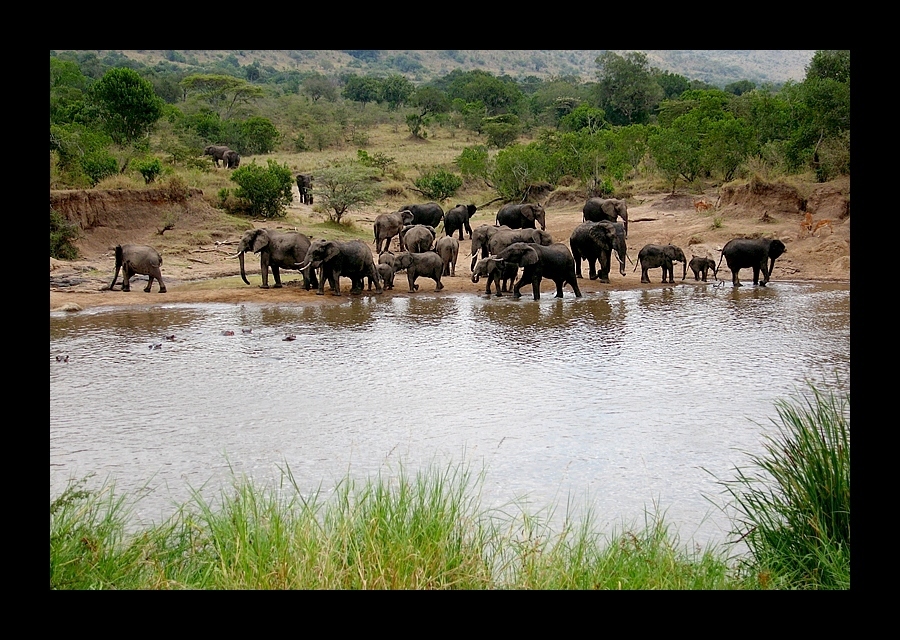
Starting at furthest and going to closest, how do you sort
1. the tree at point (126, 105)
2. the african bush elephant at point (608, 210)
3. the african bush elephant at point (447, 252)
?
the tree at point (126, 105) < the african bush elephant at point (608, 210) < the african bush elephant at point (447, 252)

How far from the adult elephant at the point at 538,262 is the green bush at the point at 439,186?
16.8 metres

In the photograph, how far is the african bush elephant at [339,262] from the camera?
14.4 meters

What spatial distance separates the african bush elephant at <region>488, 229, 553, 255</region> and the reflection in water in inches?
109

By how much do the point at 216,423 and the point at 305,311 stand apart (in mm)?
5938

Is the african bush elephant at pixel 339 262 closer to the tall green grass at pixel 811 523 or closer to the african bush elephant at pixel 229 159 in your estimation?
the tall green grass at pixel 811 523

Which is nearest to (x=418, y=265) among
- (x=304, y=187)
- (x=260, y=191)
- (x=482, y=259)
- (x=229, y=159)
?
(x=482, y=259)

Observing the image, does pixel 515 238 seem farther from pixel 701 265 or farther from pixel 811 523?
pixel 811 523

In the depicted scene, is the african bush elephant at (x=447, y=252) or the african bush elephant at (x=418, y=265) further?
the african bush elephant at (x=447, y=252)

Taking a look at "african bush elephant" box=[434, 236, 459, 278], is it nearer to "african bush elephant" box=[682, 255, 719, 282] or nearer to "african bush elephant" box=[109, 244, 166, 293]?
"african bush elephant" box=[682, 255, 719, 282]

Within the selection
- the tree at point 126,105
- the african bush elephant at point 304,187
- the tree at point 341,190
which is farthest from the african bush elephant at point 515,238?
the tree at point 126,105

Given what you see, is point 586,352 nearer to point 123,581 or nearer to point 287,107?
point 123,581

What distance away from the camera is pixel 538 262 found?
1393 cm
